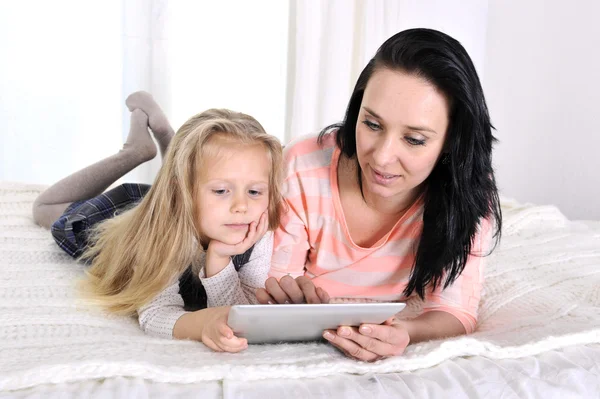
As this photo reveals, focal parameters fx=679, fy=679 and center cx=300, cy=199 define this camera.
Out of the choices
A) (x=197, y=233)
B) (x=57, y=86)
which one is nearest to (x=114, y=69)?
(x=57, y=86)

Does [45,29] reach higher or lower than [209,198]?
higher

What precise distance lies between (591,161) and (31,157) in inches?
94.8

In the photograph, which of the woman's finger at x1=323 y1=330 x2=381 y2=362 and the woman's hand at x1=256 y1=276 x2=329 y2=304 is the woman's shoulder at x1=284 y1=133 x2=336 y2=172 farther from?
the woman's finger at x1=323 y1=330 x2=381 y2=362

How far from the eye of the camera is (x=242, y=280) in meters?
1.46

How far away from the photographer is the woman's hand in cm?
119

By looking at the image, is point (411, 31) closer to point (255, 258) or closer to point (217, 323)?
point (255, 258)

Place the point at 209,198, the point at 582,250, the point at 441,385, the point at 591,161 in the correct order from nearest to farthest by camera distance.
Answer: the point at 441,385 < the point at 209,198 < the point at 582,250 < the point at 591,161

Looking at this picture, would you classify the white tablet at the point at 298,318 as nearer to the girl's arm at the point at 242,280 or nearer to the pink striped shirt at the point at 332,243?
the girl's arm at the point at 242,280

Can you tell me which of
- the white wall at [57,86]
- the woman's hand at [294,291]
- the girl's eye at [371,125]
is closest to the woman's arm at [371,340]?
the woman's hand at [294,291]

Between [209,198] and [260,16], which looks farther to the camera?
[260,16]

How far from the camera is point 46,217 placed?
1.87 meters

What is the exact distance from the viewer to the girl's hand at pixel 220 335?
1.08 m

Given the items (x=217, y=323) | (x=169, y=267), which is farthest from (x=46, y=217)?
(x=217, y=323)

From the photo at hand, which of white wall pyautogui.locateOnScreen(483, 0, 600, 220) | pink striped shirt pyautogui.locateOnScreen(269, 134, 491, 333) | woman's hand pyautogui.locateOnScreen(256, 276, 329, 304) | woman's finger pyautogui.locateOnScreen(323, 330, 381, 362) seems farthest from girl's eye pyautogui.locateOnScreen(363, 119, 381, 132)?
white wall pyautogui.locateOnScreen(483, 0, 600, 220)
